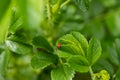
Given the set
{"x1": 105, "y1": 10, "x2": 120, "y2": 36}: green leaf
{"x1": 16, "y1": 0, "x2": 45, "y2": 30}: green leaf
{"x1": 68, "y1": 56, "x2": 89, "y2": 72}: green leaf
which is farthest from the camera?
{"x1": 105, "y1": 10, "x2": 120, "y2": 36}: green leaf

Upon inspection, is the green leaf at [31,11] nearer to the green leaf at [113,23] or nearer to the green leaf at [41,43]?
the green leaf at [41,43]

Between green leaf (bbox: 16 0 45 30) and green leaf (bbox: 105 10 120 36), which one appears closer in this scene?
green leaf (bbox: 16 0 45 30)

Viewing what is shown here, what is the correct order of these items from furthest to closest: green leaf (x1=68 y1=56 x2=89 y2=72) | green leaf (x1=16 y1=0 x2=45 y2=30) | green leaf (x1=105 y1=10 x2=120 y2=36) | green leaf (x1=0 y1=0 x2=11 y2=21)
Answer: green leaf (x1=105 y1=10 x2=120 y2=36), green leaf (x1=0 y1=0 x2=11 y2=21), green leaf (x1=16 y1=0 x2=45 y2=30), green leaf (x1=68 y1=56 x2=89 y2=72)

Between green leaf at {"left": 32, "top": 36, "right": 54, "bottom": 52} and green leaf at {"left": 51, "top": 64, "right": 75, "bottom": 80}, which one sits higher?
green leaf at {"left": 32, "top": 36, "right": 54, "bottom": 52}

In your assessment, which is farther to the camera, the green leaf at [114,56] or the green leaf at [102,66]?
the green leaf at [114,56]

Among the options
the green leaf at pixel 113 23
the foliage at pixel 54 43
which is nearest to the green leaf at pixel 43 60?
the foliage at pixel 54 43

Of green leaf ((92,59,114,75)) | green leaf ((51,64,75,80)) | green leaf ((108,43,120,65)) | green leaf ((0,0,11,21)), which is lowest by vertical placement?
Result: green leaf ((108,43,120,65))

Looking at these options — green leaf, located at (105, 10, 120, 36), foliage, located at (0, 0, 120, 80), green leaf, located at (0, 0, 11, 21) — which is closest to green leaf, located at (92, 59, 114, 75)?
foliage, located at (0, 0, 120, 80)

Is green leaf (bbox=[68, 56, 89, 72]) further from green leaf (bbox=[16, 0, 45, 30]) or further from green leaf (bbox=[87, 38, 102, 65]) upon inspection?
green leaf (bbox=[16, 0, 45, 30])
